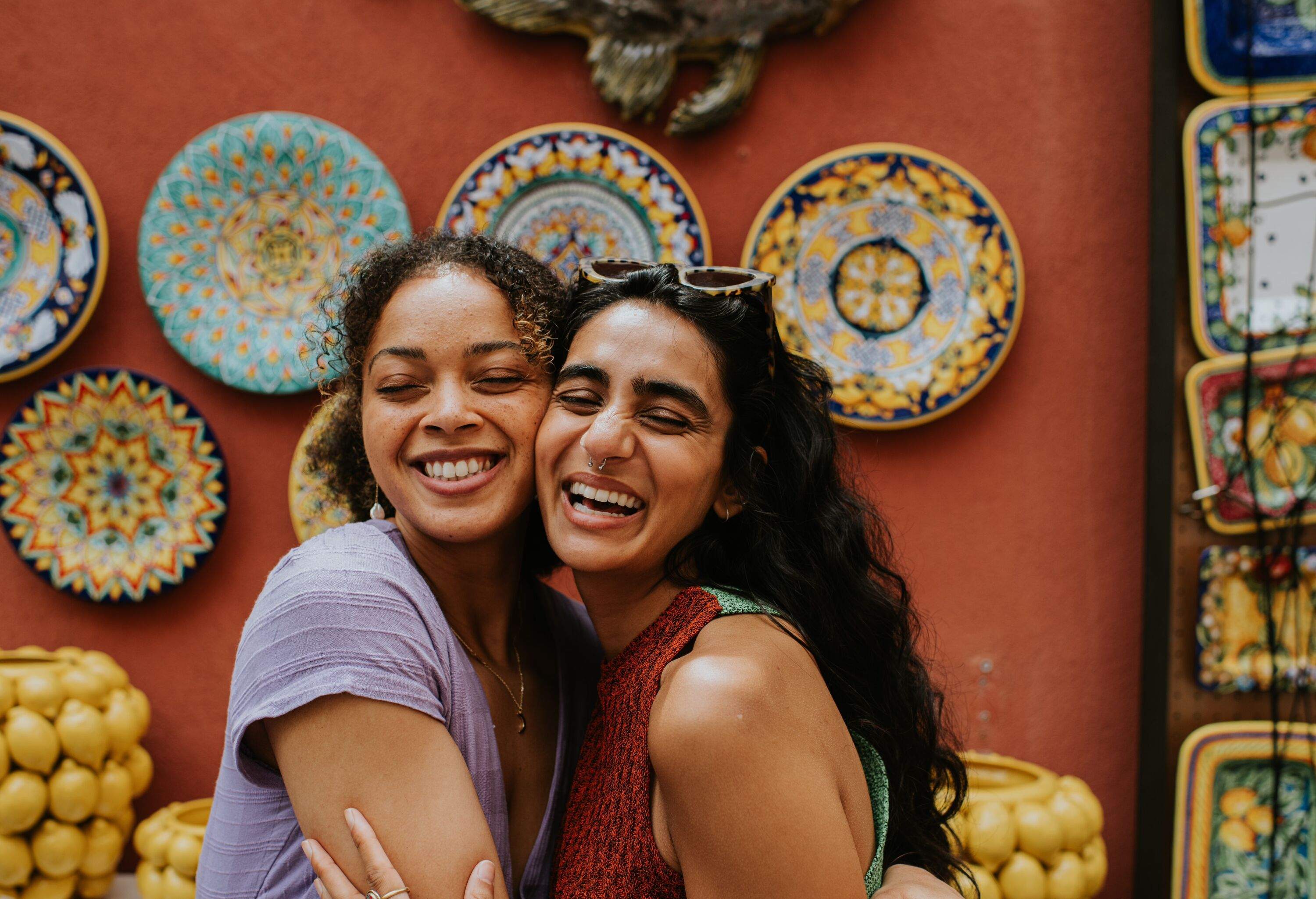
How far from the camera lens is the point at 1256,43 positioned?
2270 millimetres

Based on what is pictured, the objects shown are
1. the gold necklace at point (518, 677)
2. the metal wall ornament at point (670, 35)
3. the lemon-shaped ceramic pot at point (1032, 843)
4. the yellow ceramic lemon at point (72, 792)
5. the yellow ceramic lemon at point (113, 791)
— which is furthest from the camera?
the metal wall ornament at point (670, 35)

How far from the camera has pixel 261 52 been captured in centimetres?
257

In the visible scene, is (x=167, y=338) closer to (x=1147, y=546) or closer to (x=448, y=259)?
(x=448, y=259)

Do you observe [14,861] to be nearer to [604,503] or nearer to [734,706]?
[604,503]

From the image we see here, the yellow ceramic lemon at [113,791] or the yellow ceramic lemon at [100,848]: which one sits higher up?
the yellow ceramic lemon at [113,791]

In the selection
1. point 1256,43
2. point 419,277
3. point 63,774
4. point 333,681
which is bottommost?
point 63,774

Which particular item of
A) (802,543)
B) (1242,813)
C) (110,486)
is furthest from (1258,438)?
(110,486)

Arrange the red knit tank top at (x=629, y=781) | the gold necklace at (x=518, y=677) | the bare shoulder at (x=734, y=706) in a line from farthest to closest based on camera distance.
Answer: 1. the gold necklace at (x=518, y=677)
2. the red knit tank top at (x=629, y=781)
3. the bare shoulder at (x=734, y=706)

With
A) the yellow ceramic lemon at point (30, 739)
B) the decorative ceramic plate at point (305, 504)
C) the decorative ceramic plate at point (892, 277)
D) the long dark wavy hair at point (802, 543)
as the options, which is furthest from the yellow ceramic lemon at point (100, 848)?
the decorative ceramic plate at point (892, 277)

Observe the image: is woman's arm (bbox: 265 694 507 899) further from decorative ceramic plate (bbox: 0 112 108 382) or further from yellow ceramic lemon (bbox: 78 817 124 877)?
decorative ceramic plate (bbox: 0 112 108 382)

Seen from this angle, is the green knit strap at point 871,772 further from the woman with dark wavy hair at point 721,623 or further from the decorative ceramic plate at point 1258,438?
the decorative ceramic plate at point 1258,438

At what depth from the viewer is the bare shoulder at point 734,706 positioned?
0.99m

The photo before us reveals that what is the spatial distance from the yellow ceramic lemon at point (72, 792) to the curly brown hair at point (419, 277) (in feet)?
3.76

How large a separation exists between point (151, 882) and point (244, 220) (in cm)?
164
